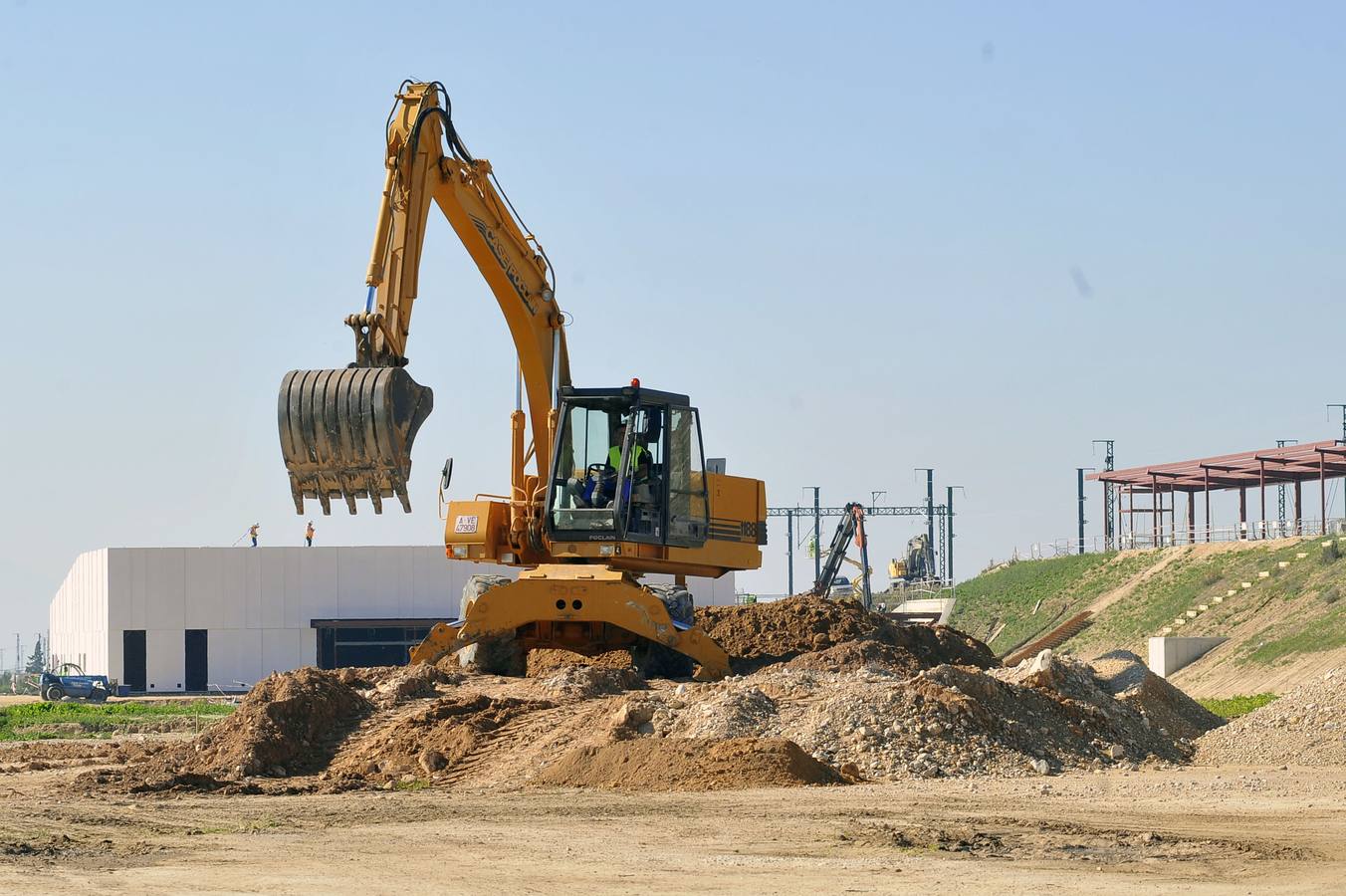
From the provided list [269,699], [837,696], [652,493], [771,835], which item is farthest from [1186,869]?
[652,493]

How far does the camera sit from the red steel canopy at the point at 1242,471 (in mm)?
60656

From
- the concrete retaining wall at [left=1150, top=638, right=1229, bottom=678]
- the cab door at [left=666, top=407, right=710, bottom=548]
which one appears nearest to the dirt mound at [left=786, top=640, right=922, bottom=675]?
the cab door at [left=666, top=407, right=710, bottom=548]

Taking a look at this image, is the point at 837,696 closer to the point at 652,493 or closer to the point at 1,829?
the point at 652,493

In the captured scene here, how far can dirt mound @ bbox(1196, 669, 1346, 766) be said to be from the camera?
19.4m

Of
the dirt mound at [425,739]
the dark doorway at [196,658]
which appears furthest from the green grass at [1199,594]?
the dirt mound at [425,739]

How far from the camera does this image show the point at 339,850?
12844 mm

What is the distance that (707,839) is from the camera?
13383 millimetres

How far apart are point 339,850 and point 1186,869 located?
19.0 feet

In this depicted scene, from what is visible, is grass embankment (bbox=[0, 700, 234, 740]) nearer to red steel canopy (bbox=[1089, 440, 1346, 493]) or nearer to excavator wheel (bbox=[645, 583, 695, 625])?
excavator wheel (bbox=[645, 583, 695, 625])

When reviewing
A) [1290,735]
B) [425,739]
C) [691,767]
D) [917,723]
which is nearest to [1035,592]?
[1290,735]

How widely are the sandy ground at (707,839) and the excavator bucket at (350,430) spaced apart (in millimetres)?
5459

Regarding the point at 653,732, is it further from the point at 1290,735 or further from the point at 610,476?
the point at 1290,735

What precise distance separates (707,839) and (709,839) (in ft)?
0.05

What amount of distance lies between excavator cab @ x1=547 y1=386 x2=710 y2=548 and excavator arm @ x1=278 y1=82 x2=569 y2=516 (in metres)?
1.17
